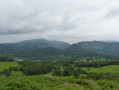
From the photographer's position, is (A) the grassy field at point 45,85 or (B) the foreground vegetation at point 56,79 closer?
(A) the grassy field at point 45,85

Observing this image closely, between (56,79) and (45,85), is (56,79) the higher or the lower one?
the lower one

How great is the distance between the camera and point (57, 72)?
68.9m

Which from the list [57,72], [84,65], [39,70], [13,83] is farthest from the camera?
[84,65]

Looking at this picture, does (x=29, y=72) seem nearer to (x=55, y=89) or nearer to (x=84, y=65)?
A: (x=55, y=89)

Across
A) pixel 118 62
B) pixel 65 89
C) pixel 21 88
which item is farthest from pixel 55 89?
pixel 118 62

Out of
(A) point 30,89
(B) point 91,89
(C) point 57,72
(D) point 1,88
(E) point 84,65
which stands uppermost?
(D) point 1,88

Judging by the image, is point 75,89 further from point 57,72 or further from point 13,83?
point 57,72

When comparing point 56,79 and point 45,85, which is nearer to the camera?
point 45,85

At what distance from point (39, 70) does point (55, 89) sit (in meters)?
59.4

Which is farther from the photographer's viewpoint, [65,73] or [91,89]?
[65,73]

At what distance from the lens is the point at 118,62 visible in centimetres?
10881

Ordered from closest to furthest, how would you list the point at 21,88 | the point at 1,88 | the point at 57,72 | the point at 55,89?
1. the point at 1,88
2. the point at 21,88
3. the point at 55,89
4. the point at 57,72

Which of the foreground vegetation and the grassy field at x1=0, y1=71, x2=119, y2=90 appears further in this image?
the foreground vegetation

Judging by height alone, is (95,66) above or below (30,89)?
below
